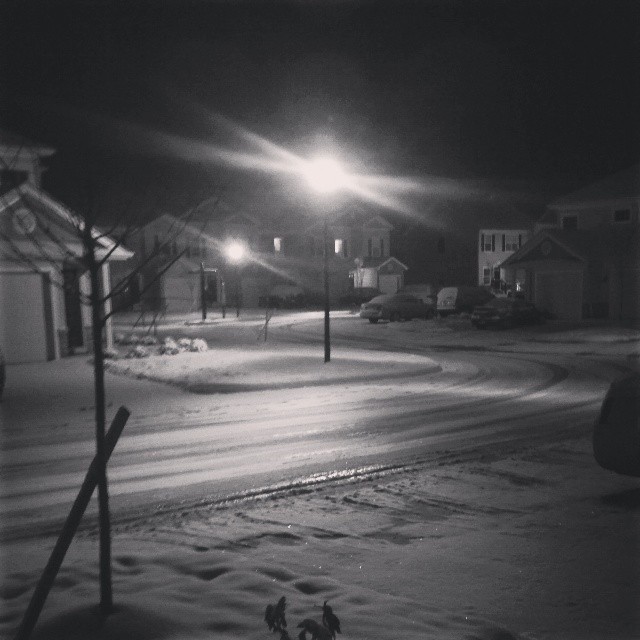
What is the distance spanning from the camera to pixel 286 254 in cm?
6606

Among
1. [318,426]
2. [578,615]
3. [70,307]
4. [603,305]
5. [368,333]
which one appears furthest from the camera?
[603,305]

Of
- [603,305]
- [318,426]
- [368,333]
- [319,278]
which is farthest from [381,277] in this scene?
[318,426]

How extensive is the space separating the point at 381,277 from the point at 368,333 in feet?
113

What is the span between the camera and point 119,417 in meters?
4.46

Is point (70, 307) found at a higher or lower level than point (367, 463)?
higher

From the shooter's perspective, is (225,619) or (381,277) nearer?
(225,619)

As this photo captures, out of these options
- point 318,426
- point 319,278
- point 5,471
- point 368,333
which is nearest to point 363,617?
point 5,471

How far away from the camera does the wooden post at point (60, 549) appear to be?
13.0 feet

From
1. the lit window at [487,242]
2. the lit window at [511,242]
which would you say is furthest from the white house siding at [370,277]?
the lit window at [511,242]

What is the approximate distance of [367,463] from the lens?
9047 mm

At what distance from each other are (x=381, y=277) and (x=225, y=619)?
62647 mm

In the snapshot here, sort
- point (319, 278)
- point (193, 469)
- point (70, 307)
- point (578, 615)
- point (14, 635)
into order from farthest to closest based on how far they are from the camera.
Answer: point (319, 278) → point (70, 307) → point (193, 469) → point (578, 615) → point (14, 635)

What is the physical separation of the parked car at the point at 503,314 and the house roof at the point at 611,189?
9.66m

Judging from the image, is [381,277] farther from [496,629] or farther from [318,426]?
[496,629]
